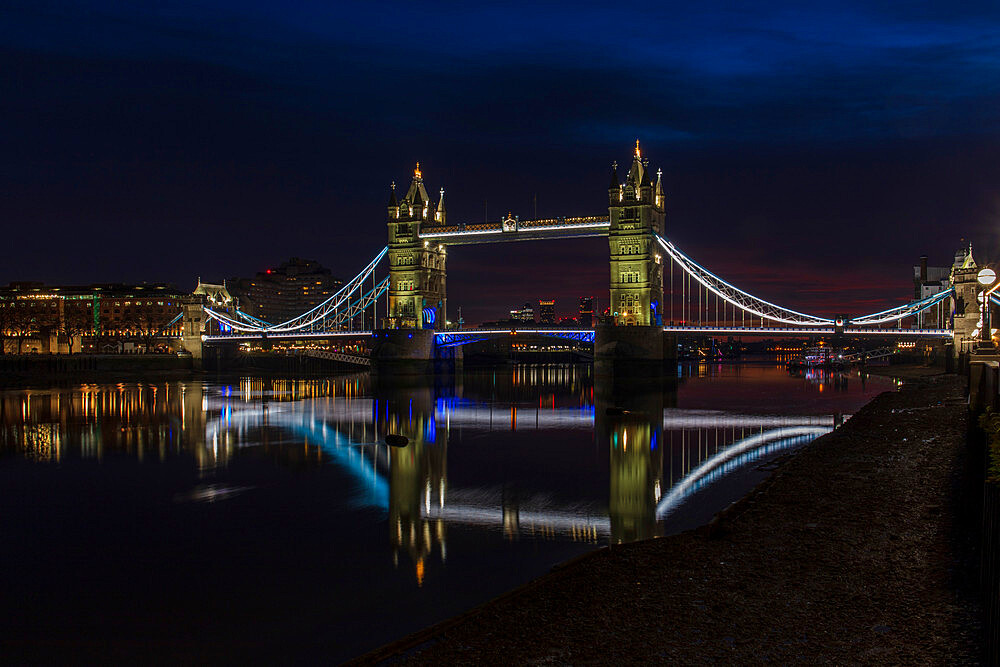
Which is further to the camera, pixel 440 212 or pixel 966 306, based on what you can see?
pixel 440 212

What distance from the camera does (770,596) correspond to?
982 cm

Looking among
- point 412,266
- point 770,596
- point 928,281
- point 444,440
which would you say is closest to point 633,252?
point 412,266

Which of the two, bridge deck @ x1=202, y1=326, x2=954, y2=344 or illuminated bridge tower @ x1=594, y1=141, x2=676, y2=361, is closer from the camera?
bridge deck @ x1=202, y1=326, x2=954, y2=344

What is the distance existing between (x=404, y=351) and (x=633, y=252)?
20627 mm

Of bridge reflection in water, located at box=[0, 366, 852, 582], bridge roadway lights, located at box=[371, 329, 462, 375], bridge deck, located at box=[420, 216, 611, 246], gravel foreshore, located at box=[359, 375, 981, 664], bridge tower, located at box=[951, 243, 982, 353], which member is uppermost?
bridge deck, located at box=[420, 216, 611, 246]

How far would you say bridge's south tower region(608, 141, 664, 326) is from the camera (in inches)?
2457

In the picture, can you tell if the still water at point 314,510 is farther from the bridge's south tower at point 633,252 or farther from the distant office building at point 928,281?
the distant office building at point 928,281

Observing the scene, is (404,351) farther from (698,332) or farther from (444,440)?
(444,440)

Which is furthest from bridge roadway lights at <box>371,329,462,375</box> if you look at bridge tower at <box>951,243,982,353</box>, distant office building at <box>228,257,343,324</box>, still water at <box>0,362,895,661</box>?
distant office building at <box>228,257,343,324</box>

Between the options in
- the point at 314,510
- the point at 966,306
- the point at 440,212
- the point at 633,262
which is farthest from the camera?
the point at 440,212

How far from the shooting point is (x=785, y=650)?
323 inches

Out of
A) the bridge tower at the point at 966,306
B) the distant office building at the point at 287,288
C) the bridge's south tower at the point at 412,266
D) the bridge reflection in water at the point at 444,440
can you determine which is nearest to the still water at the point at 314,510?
the bridge reflection in water at the point at 444,440

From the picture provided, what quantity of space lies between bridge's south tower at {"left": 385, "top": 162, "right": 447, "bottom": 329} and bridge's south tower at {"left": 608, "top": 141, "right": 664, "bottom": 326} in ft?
56.3

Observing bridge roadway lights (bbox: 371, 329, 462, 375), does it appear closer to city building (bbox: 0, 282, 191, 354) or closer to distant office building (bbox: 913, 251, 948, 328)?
city building (bbox: 0, 282, 191, 354)
